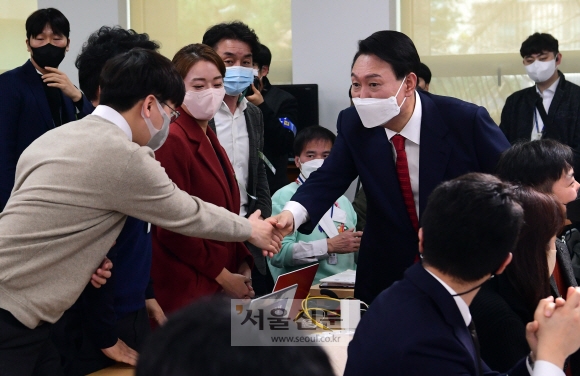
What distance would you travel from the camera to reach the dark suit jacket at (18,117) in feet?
10.4

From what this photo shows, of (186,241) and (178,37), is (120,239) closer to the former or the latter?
(186,241)

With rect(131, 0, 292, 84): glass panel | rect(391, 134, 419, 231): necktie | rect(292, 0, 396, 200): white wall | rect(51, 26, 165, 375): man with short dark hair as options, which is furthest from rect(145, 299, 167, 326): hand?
rect(131, 0, 292, 84): glass panel

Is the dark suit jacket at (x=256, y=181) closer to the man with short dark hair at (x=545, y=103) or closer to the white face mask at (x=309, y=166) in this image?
the white face mask at (x=309, y=166)

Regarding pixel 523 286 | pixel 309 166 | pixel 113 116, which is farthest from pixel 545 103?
pixel 113 116

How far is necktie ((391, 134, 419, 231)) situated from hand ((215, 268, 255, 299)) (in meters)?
0.59

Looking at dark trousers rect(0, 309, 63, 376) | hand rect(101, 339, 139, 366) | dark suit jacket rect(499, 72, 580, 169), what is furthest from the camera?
dark suit jacket rect(499, 72, 580, 169)

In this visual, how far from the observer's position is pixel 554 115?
4805 millimetres

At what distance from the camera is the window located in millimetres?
5391

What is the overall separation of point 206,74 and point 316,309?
89 cm

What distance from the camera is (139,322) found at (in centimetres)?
217

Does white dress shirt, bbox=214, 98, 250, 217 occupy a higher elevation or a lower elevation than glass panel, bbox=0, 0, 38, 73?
lower

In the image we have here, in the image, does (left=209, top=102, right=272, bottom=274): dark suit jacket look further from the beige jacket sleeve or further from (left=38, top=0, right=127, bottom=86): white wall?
(left=38, top=0, right=127, bottom=86): white wall

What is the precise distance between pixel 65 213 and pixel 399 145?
1152mm

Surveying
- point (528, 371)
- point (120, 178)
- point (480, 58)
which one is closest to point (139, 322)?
point (120, 178)
